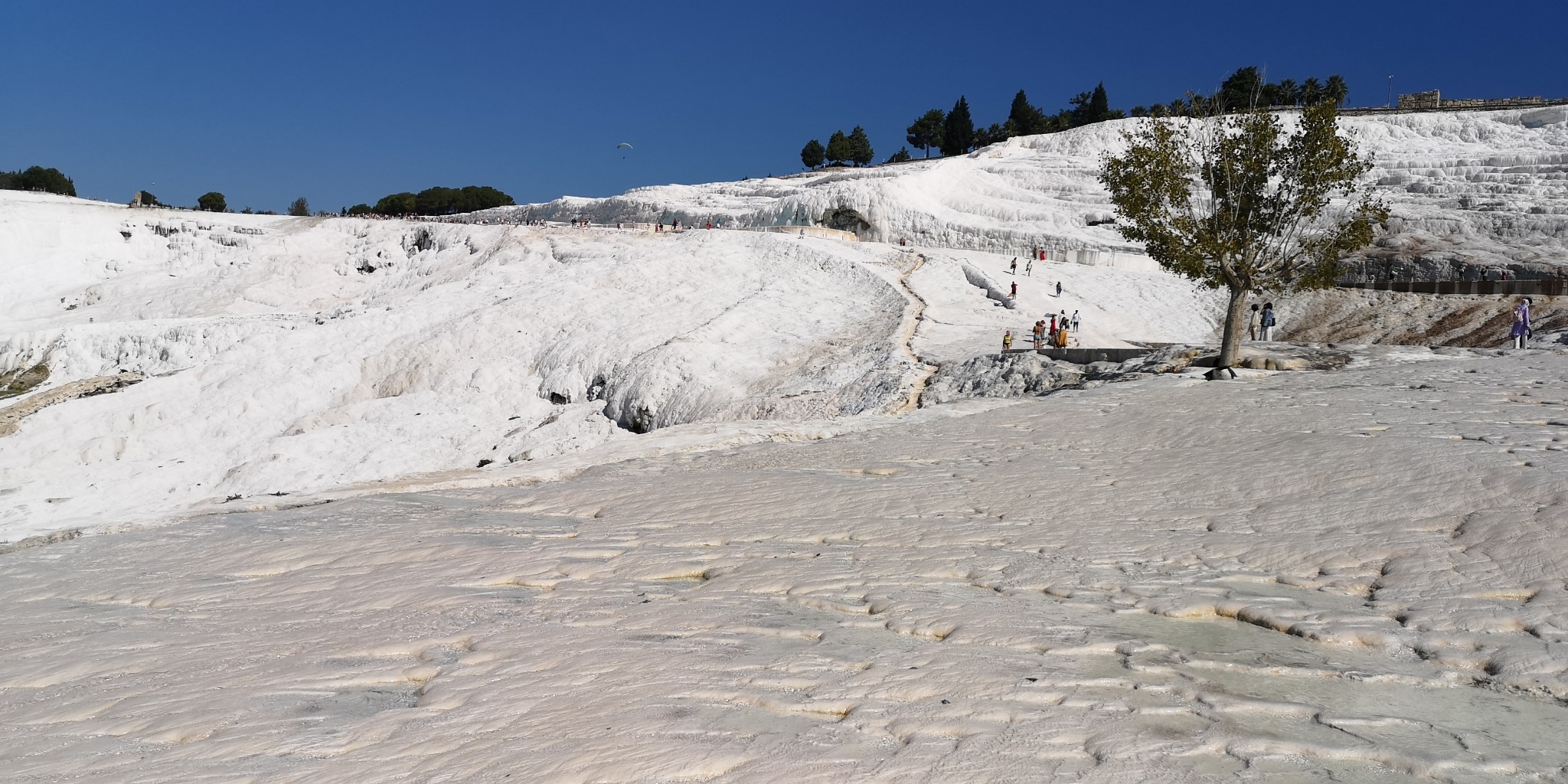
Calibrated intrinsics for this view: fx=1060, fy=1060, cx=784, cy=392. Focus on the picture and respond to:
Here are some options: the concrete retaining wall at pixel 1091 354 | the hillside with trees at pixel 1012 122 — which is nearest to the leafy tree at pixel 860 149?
the hillside with trees at pixel 1012 122

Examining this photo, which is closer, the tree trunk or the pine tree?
the tree trunk

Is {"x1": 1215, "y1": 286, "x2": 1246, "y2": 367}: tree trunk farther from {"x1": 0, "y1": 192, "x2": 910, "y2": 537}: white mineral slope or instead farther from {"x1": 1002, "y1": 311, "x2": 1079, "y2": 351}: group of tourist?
{"x1": 0, "y1": 192, "x2": 910, "y2": 537}: white mineral slope

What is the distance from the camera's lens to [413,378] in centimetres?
2717

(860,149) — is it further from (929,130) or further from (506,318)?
(506,318)

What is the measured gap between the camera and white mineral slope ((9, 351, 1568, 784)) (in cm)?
374

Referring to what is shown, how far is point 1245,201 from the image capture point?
17.8 meters

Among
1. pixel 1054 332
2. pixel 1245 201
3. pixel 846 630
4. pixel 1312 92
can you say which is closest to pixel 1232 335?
pixel 1245 201

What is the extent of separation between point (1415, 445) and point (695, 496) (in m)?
6.37

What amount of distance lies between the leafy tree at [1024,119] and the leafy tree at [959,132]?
11.4ft

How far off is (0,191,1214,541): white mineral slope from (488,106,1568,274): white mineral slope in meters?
10.1

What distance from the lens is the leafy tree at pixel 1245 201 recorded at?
56.4ft

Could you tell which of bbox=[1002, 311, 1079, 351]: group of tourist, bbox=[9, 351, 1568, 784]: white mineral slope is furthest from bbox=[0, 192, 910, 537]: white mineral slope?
bbox=[9, 351, 1568, 784]: white mineral slope

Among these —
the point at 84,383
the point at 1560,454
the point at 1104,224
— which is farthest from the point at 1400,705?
the point at 1104,224

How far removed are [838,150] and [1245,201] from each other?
75.4m
